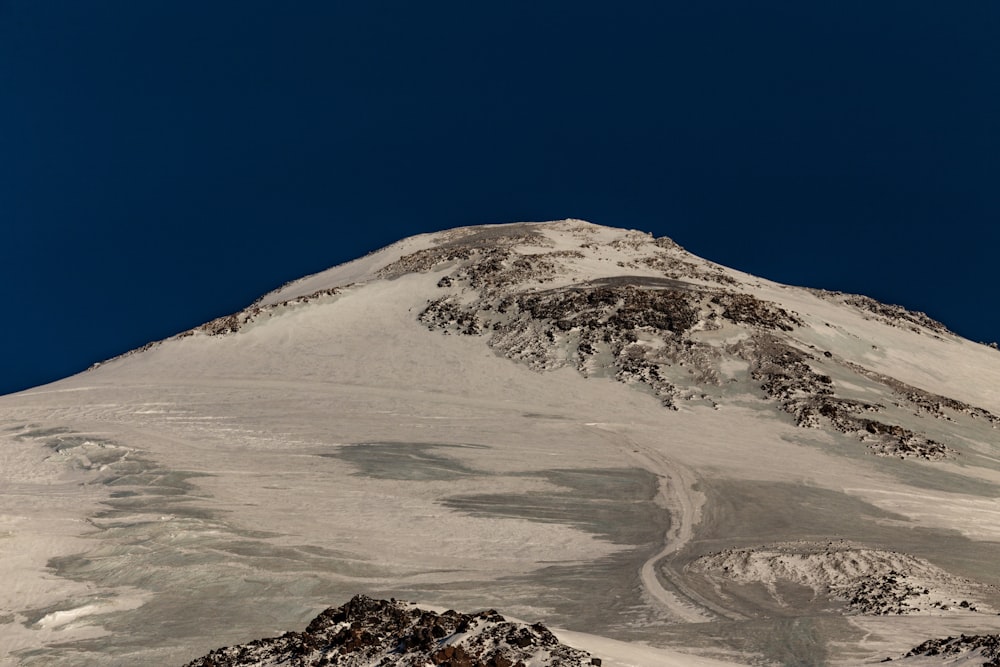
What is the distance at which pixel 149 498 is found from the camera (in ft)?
119

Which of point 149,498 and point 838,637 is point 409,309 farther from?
point 838,637

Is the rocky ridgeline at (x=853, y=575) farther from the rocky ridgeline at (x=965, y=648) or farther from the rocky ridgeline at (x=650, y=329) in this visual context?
the rocky ridgeline at (x=650, y=329)

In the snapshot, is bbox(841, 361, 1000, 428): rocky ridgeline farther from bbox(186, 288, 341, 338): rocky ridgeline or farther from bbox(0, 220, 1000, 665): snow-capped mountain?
bbox(186, 288, 341, 338): rocky ridgeline

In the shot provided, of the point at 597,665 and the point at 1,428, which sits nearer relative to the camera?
the point at 597,665

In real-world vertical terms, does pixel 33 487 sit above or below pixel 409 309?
below

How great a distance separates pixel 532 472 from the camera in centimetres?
3925

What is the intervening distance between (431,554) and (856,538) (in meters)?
16.7

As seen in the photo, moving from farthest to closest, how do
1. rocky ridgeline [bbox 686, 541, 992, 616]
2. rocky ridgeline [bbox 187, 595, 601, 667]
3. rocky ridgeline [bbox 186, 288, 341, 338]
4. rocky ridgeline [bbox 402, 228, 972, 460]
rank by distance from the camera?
1. rocky ridgeline [bbox 186, 288, 341, 338]
2. rocky ridgeline [bbox 402, 228, 972, 460]
3. rocky ridgeline [bbox 686, 541, 992, 616]
4. rocky ridgeline [bbox 187, 595, 601, 667]

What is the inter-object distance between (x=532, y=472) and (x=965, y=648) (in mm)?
24590

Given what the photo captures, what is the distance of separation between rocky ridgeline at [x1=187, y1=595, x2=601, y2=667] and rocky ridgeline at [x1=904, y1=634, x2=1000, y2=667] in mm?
7398

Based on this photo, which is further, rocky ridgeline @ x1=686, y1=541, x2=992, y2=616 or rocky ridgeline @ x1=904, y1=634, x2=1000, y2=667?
rocky ridgeline @ x1=686, y1=541, x2=992, y2=616

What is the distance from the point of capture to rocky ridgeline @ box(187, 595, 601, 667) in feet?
47.4

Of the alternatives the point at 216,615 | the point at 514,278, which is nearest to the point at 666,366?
the point at 514,278

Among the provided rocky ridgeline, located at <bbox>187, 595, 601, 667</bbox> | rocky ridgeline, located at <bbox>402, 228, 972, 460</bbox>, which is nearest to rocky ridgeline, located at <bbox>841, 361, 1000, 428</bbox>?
rocky ridgeline, located at <bbox>402, 228, 972, 460</bbox>
